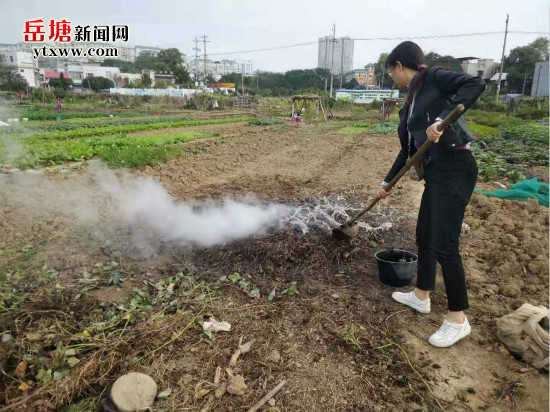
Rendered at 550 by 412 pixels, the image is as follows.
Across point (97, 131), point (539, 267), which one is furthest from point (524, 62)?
point (539, 267)

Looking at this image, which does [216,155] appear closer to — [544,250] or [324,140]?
[324,140]

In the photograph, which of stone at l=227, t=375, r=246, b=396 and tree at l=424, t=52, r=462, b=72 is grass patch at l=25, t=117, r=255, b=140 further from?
stone at l=227, t=375, r=246, b=396

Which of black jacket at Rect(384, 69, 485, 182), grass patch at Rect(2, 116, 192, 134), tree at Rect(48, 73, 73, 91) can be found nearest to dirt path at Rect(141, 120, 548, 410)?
black jacket at Rect(384, 69, 485, 182)

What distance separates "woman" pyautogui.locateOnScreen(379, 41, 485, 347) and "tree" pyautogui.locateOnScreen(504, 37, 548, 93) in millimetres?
57782

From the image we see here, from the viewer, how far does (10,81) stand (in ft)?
128

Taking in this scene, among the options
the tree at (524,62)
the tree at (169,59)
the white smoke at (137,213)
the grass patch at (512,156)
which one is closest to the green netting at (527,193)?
the grass patch at (512,156)

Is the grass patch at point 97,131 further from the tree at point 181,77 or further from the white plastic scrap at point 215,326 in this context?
the tree at point 181,77

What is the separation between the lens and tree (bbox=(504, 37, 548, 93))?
48875 millimetres

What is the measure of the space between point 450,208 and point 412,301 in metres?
0.94

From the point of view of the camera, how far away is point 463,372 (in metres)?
2.34

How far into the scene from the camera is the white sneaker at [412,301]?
2.90m

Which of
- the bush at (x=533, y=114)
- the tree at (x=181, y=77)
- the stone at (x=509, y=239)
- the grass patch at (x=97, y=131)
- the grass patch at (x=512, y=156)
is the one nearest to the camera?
the stone at (x=509, y=239)

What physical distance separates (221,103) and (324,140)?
24.6 meters

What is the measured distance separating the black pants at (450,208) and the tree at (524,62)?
57.9m
